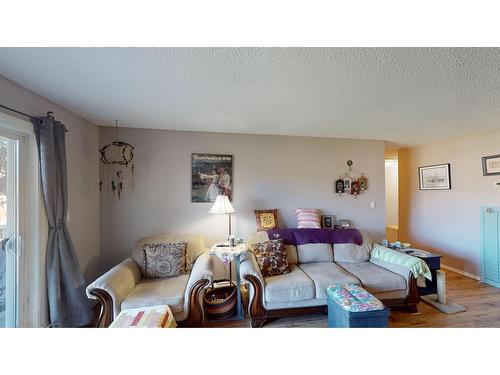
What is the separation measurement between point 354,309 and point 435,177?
11.2 ft

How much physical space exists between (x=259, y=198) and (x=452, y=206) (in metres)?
3.30

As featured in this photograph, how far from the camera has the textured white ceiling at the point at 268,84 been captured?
4.07 ft

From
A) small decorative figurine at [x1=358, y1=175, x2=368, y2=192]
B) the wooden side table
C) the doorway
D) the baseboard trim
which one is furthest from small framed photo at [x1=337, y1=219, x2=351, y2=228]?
the doorway

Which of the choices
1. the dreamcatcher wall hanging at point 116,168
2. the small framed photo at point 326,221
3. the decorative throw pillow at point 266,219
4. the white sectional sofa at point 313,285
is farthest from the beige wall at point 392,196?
the dreamcatcher wall hanging at point 116,168

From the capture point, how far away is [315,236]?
267cm

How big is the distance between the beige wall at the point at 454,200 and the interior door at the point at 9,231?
5613 millimetres

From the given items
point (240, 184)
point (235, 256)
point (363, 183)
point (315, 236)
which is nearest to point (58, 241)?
point (235, 256)

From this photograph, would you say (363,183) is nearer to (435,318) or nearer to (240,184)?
(435,318)

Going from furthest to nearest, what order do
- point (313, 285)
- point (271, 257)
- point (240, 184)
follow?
point (240, 184)
point (271, 257)
point (313, 285)

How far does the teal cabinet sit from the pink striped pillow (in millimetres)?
2414

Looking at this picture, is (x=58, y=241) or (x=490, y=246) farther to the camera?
(x=490, y=246)

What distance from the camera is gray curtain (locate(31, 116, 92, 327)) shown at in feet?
5.64

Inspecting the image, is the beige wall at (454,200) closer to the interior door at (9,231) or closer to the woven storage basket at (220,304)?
the woven storage basket at (220,304)

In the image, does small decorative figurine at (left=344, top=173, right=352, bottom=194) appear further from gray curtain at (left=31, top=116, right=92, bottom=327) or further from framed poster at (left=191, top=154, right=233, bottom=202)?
gray curtain at (left=31, top=116, right=92, bottom=327)
